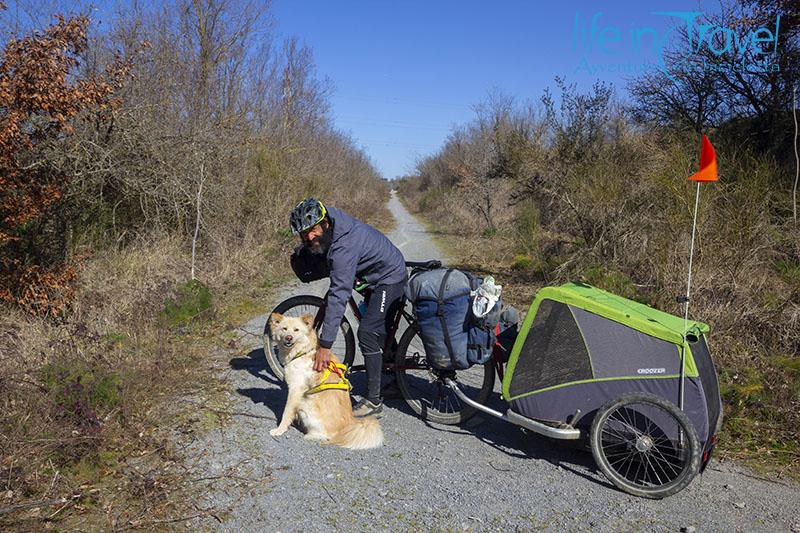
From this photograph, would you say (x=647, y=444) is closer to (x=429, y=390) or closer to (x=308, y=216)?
(x=429, y=390)

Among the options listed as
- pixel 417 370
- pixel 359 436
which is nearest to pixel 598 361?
pixel 417 370

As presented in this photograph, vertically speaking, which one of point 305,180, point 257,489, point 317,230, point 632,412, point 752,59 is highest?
point 752,59

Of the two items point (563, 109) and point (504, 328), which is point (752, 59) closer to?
point (563, 109)

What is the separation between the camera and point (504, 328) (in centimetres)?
498

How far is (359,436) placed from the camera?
467cm

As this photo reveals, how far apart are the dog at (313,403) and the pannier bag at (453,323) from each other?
83cm

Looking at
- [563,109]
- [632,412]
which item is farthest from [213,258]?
[563,109]

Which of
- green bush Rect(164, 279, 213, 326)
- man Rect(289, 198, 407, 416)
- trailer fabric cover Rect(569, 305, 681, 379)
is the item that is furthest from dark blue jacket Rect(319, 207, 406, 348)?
green bush Rect(164, 279, 213, 326)

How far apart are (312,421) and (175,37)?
13.5 m

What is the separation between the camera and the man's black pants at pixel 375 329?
506cm

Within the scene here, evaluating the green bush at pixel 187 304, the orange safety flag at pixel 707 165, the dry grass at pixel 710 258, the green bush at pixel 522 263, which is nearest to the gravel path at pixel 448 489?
the dry grass at pixel 710 258

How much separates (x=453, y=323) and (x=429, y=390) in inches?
52.5

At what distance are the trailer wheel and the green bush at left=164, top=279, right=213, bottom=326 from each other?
19.2 feet

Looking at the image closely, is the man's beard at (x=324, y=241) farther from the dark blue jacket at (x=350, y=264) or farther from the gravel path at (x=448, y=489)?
the gravel path at (x=448, y=489)
